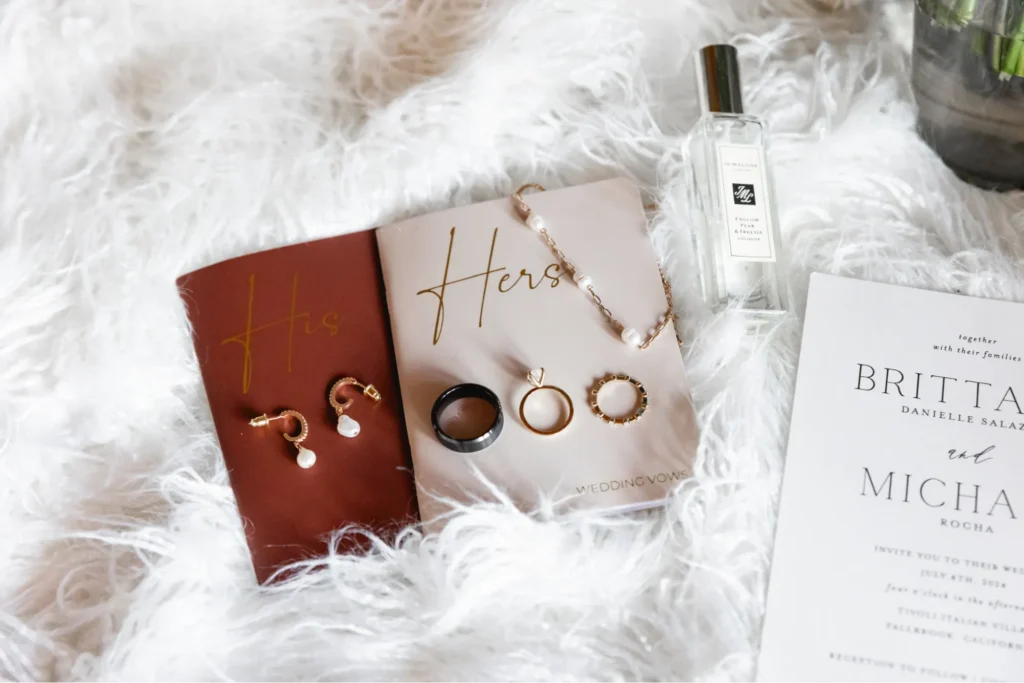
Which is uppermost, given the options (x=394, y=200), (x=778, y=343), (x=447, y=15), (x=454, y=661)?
(x=447, y=15)

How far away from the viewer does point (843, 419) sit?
526 mm

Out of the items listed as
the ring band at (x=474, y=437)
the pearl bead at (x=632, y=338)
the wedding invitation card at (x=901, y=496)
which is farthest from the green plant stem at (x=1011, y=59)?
the ring band at (x=474, y=437)

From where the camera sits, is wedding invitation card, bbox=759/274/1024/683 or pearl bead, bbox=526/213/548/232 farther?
pearl bead, bbox=526/213/548/232

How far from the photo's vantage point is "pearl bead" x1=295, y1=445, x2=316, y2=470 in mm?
546

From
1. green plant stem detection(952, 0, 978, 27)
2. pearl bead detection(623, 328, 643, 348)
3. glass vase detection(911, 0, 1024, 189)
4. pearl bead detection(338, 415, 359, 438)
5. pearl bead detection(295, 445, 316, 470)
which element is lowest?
pearl bead detection(295, 445, 316, 470)

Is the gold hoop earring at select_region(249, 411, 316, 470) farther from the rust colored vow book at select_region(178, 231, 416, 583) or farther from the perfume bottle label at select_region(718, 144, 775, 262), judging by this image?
the perfume bottle label at select_region(718, 144, 775, 262)

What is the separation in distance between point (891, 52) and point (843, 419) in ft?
0.99

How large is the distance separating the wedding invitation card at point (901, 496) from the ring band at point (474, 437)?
19 cm

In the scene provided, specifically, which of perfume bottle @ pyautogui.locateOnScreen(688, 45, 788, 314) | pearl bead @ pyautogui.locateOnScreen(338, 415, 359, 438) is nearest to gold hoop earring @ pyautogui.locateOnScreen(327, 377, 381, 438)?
pearl bead @ pyautogui.locateOnScreen(338, 415, 359, 438)

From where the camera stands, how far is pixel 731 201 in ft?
1.83

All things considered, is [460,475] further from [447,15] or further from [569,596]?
[447,15]

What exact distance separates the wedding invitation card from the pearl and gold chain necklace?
97 mm

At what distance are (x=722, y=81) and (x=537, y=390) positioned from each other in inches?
10.3

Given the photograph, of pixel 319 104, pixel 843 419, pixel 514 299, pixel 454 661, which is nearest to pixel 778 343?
pixel 843 419
